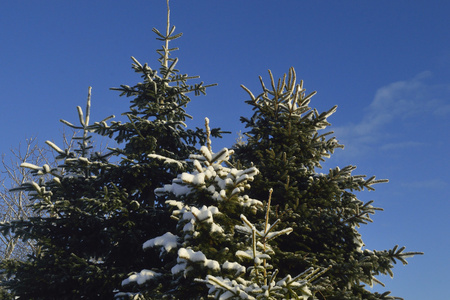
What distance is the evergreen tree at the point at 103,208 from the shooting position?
26.9ft

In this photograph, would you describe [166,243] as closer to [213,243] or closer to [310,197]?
[213,243]

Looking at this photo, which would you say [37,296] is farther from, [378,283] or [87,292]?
[378,283]

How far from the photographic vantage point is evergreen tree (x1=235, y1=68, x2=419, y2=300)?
7512 mm

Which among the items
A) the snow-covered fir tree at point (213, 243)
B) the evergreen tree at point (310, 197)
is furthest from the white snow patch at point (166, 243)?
the evergreen tree at point (310, 197)

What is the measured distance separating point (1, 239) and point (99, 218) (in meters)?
12.7

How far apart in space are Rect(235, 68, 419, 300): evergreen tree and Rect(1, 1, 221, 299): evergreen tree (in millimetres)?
2006

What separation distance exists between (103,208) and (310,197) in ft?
15.4

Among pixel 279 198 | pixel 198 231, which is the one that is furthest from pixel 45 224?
pixel 279 198

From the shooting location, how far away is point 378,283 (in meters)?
7.93

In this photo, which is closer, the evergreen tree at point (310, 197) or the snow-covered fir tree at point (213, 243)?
the snow-covered fir tree at point (213, 243)

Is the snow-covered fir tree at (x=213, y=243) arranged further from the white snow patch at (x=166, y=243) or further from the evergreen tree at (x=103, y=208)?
the evergreen tree at (x=103, y=208)

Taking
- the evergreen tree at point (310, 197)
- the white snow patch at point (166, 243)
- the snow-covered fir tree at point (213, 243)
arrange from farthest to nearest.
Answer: the evergreen tree at point (310, 197) → the white snow patch at point (166, 243) → the snow-covered fir tree at point (213, 243)

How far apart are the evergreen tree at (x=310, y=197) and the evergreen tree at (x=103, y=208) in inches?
79.0

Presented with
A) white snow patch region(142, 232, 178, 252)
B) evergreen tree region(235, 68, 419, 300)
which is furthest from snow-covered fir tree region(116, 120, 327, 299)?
evergreen tree region(235, 68, 419, 300)
